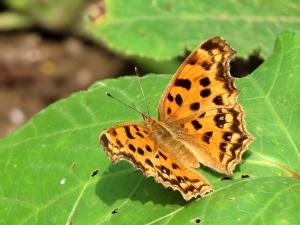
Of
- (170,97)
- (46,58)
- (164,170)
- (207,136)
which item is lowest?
(164,170)

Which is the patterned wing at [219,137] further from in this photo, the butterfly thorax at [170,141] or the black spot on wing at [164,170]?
the black spot on wing at [164,170]

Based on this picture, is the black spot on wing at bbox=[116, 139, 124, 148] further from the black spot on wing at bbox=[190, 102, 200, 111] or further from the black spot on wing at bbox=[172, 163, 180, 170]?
the black spot on wing at bbox=[190, 102, 200, 111]

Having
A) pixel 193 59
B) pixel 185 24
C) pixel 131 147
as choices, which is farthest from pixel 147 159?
pixel 185 24

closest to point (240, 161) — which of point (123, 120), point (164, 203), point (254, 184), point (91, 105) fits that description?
point (254, 184)

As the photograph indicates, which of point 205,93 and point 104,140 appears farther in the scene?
point 205,93

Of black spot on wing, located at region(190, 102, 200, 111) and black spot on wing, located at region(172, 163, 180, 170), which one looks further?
black spot on wing, located at region(190, 102, 200, 111)

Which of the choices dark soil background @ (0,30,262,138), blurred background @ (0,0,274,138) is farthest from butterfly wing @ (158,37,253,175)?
dark soil background @ (0,30,262,138)

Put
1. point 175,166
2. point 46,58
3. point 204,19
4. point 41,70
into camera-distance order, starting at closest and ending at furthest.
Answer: point 175,166, point 204,19, point 41,70, point 46,58

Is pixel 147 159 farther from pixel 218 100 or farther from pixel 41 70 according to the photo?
pixel 41 70
